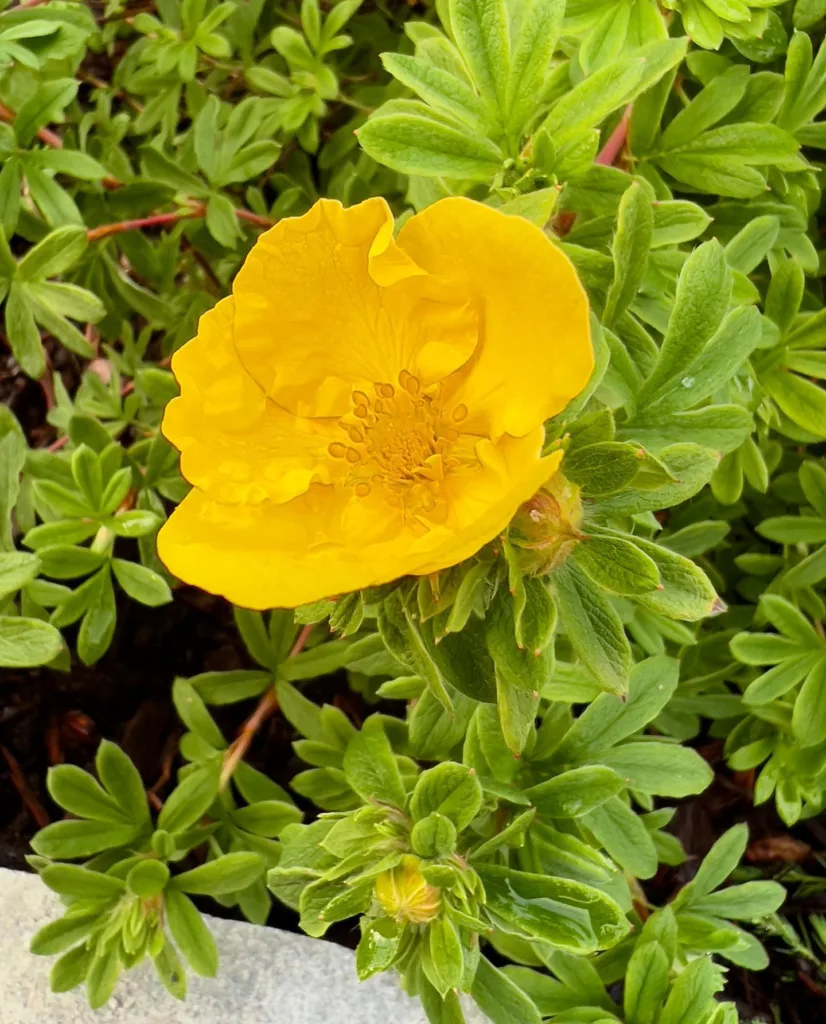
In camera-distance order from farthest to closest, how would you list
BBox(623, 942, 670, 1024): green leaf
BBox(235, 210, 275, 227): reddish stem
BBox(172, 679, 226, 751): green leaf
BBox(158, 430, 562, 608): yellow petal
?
BBox(235, 210, 275, 227): reddish stem → BBox(172, 679, 226, 751): green leaf → BBox(623, 942, 670, 1024): green leaf → BBox(158, 430, 562, 608): yellow petal

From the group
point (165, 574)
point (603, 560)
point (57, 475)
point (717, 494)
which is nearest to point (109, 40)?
point (57, 475)

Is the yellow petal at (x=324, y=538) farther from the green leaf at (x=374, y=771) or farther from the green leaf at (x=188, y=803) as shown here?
the green leaf at (x=188, y=803)

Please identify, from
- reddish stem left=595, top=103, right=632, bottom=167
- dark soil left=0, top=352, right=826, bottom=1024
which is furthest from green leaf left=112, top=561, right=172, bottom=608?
reddish stem left=595, top=103, right=632, bottom=167

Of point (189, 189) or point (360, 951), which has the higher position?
point (189, 189)

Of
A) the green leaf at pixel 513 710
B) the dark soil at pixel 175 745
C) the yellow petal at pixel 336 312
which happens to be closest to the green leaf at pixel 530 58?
the yellow petal at pixel 336 312

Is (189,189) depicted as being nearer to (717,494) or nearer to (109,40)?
(109,40)

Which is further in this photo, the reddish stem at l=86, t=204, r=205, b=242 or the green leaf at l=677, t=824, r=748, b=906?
the reddish stem at l=86, t=204, r=205, b=242

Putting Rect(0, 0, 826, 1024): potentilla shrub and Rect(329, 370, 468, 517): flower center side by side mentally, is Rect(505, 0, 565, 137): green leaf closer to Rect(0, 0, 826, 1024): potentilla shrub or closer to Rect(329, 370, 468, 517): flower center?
Rect(0, 0, 826, 1024): potentilla shrub

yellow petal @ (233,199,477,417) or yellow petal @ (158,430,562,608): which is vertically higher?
yellow petal @ (233,199,477,417)

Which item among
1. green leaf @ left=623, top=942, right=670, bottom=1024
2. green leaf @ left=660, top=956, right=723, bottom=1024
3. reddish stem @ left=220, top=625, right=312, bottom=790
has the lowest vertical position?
reddish stem @ left=220, top=625, right=312, bottom=790
